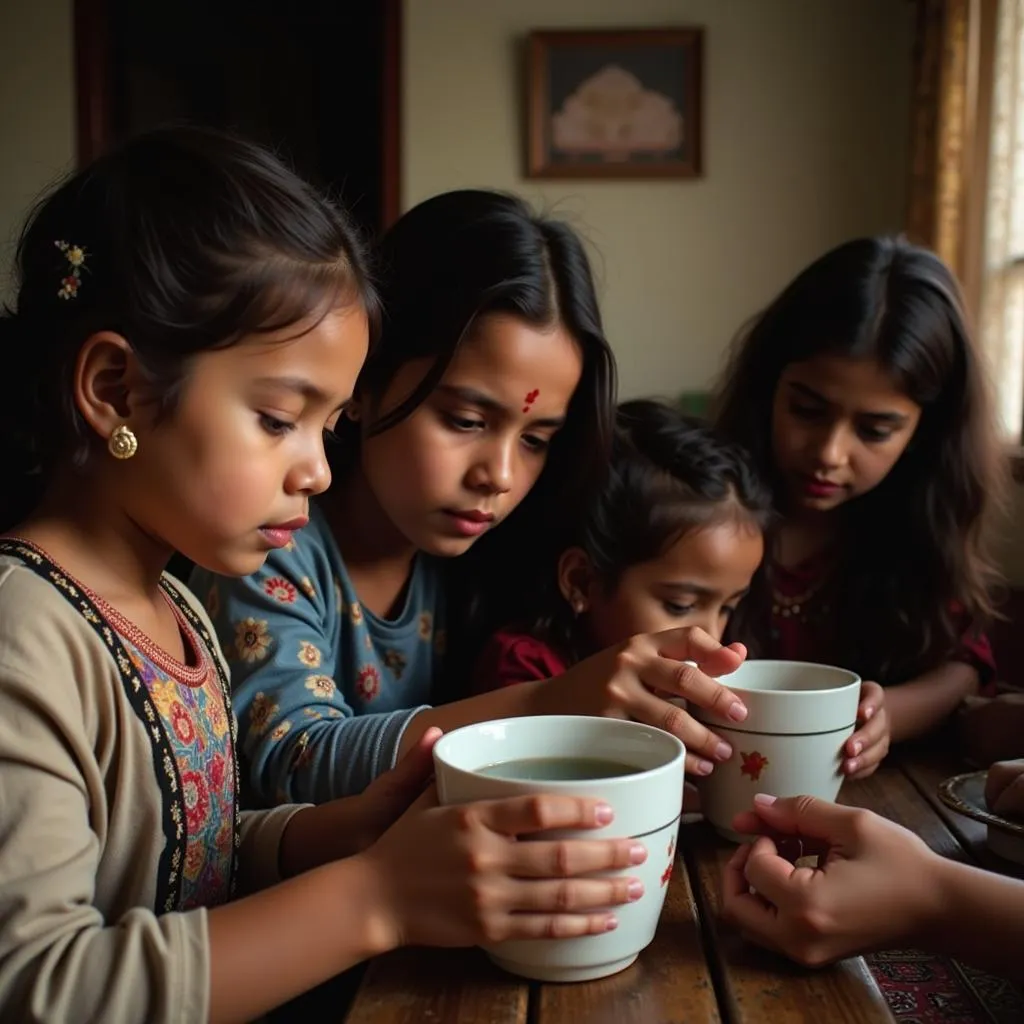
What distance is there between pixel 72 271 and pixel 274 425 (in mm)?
180

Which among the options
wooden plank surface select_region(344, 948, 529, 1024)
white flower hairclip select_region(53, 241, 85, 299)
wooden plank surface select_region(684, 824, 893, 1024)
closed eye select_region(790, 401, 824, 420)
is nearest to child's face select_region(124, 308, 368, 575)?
white flower hairclip select_region(53, 241, 85, 299)

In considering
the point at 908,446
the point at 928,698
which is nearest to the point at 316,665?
the point at 928,698

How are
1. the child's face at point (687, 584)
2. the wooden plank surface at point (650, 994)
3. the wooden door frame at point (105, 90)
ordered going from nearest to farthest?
the wooden plank surface at point (650, 994) < the child's face at point (687, 584) < the wooden door frame at point (105, 90)

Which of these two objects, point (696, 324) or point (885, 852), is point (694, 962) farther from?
point (696, 324)

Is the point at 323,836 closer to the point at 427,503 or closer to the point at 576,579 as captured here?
the point at 427,503

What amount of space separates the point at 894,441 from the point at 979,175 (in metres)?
2.18

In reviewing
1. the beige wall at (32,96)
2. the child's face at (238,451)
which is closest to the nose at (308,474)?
the child's face at (238,451)

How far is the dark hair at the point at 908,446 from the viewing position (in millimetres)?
1579

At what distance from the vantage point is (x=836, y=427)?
1.59 meters

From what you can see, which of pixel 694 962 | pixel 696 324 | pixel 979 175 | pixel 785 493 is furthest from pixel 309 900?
pixel 696 324

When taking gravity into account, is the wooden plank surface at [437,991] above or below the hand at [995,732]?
above

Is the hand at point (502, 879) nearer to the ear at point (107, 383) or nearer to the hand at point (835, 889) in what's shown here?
the hand at point (835, 889)

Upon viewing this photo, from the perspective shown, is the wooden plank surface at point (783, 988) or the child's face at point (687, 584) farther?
the child's face at point (687, 584)

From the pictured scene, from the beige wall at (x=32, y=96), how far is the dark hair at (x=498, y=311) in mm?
3745
